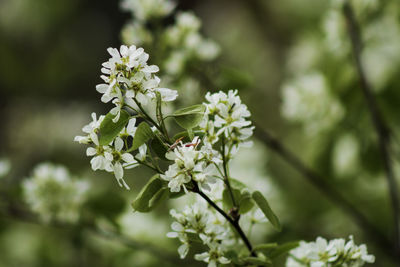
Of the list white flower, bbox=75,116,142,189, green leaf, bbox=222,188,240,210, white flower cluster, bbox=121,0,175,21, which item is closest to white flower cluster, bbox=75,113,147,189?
white flower, bbox=75,116,142,189

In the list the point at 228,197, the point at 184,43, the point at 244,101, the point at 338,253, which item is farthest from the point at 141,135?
the point at 244,101

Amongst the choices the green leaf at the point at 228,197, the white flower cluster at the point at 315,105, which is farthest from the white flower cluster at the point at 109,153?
the white flower cluster at the point at 315,105

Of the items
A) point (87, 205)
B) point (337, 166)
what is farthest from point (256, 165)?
point (87, 205)

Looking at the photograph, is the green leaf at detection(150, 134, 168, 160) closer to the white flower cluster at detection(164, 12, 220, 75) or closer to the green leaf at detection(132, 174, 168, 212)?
the green leaf at detection(132, 174, 168, 212)

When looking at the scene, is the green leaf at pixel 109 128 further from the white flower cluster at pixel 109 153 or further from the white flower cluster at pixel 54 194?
the white flower cluster at pixel 54 194

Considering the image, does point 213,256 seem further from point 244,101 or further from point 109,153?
point 244,101

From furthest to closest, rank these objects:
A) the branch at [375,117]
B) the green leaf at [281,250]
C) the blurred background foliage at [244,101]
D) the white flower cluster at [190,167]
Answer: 1. the blurred background foliage at [244,101]
2. the branch at [375,117]
3. the green leaf at [281,250]
4. the white flower cluster at [190,167]

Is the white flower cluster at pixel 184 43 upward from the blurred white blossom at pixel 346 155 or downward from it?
upward
